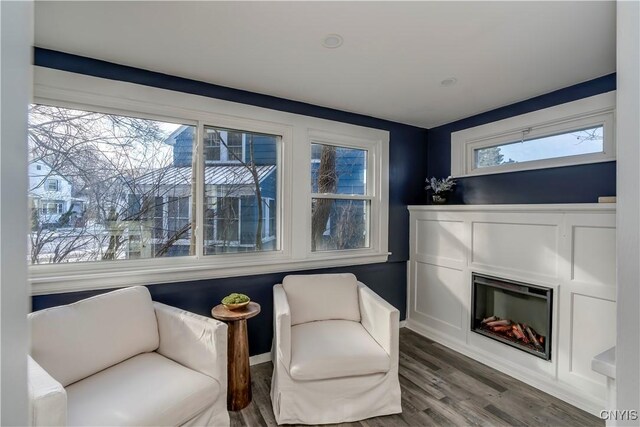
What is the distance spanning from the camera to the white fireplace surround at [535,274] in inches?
76.1

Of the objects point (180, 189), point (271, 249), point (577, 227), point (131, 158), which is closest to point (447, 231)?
point (577, 227)

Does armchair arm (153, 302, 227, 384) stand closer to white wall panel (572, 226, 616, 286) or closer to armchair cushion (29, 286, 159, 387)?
armchair cushion (29, 286, 159, 387)

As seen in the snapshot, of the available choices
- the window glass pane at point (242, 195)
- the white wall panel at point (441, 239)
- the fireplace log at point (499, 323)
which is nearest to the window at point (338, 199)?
the window glass pane at point (242, 195)

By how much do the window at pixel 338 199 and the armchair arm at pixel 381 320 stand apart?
0.74 metres

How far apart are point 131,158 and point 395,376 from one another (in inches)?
94.2

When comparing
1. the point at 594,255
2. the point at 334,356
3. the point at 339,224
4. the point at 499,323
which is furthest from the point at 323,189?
the point at 594,255

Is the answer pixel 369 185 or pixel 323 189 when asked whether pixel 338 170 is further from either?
pixel 369 185

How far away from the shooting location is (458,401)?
2037mm

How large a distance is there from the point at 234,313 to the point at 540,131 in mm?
2895

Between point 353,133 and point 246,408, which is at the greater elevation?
point 353,133

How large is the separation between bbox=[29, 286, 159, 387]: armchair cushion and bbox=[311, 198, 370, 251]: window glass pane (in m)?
1.53

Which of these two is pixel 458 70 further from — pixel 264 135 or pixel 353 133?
pixel 264 135

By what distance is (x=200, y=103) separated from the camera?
2.26 meters

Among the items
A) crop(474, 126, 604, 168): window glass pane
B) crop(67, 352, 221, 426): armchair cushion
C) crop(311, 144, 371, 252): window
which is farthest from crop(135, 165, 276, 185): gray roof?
crop(474, 126, 604, 168): window glass pane
